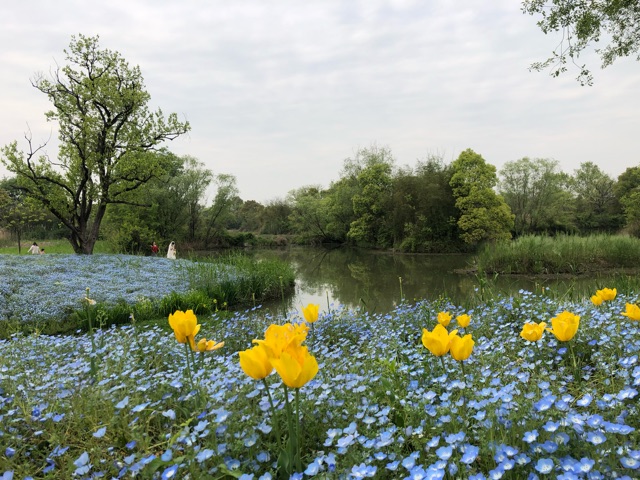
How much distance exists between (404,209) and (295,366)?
1182 inches

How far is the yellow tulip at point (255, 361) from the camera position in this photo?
130 centimetres

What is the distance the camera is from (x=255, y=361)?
1.31 meters

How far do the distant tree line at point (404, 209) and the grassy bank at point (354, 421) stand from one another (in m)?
20.5

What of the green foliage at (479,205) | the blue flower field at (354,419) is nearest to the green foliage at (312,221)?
the green foliage at (479,205)

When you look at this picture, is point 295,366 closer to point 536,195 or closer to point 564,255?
point 564,255

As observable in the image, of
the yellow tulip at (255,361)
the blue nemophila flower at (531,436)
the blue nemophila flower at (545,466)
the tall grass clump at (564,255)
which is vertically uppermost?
the yellow tulip at (255,361)

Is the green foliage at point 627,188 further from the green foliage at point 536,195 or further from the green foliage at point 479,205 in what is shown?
the green foliage at point 479,205

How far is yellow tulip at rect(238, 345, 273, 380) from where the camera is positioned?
130cm

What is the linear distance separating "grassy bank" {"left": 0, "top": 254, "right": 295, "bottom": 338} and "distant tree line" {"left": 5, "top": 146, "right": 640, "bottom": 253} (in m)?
10.7

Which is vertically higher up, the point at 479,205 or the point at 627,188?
the point at 627,188

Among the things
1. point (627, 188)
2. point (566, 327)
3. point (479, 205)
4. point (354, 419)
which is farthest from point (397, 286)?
point (627, 188)

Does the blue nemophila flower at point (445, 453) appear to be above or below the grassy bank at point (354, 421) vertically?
above

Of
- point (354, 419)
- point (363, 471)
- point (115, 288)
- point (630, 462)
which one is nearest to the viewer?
point (630, 462)

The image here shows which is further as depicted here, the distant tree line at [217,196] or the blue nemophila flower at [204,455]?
the distant tree line at [217,196]
